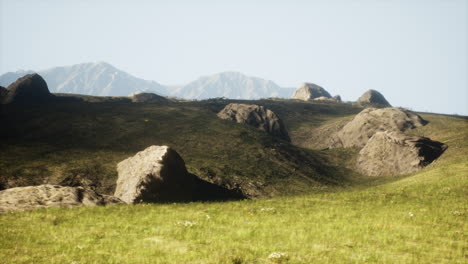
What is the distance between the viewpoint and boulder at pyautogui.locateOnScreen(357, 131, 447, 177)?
51.1 meters

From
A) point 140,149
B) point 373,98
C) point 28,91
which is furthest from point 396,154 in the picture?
point 373,98

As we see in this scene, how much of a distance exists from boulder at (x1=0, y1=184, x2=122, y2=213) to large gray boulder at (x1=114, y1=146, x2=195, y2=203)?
2.85 metres

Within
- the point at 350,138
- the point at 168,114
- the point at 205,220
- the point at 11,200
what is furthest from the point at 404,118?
the point at 11,200

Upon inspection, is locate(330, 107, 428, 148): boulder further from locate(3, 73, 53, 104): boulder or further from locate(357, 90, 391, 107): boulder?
locate(3, 73, 53, 104): boulder

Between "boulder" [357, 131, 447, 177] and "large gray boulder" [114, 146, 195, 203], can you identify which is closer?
"large gray boulder" [114, 146, 195, 203]

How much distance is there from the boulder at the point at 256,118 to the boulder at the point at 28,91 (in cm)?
4529

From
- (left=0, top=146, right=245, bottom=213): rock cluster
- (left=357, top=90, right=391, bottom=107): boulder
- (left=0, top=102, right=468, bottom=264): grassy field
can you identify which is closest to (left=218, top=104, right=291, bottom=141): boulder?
(left=0, top=146, right=245, bottom=213): rock cluster

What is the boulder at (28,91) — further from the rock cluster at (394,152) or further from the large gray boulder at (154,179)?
the rock cluster at (394,152)

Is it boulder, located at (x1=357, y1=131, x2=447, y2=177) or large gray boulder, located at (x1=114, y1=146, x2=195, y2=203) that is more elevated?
boulder, located at (x1=357, y1=131, x2=447, y2=177)

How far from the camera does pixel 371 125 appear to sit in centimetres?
7281

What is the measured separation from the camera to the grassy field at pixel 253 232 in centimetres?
1373

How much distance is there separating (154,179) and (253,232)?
14.6 m

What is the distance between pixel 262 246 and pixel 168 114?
2125 inches

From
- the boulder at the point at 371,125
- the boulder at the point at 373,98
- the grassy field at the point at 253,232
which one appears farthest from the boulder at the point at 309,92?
the grassy field at the point at 253,232
